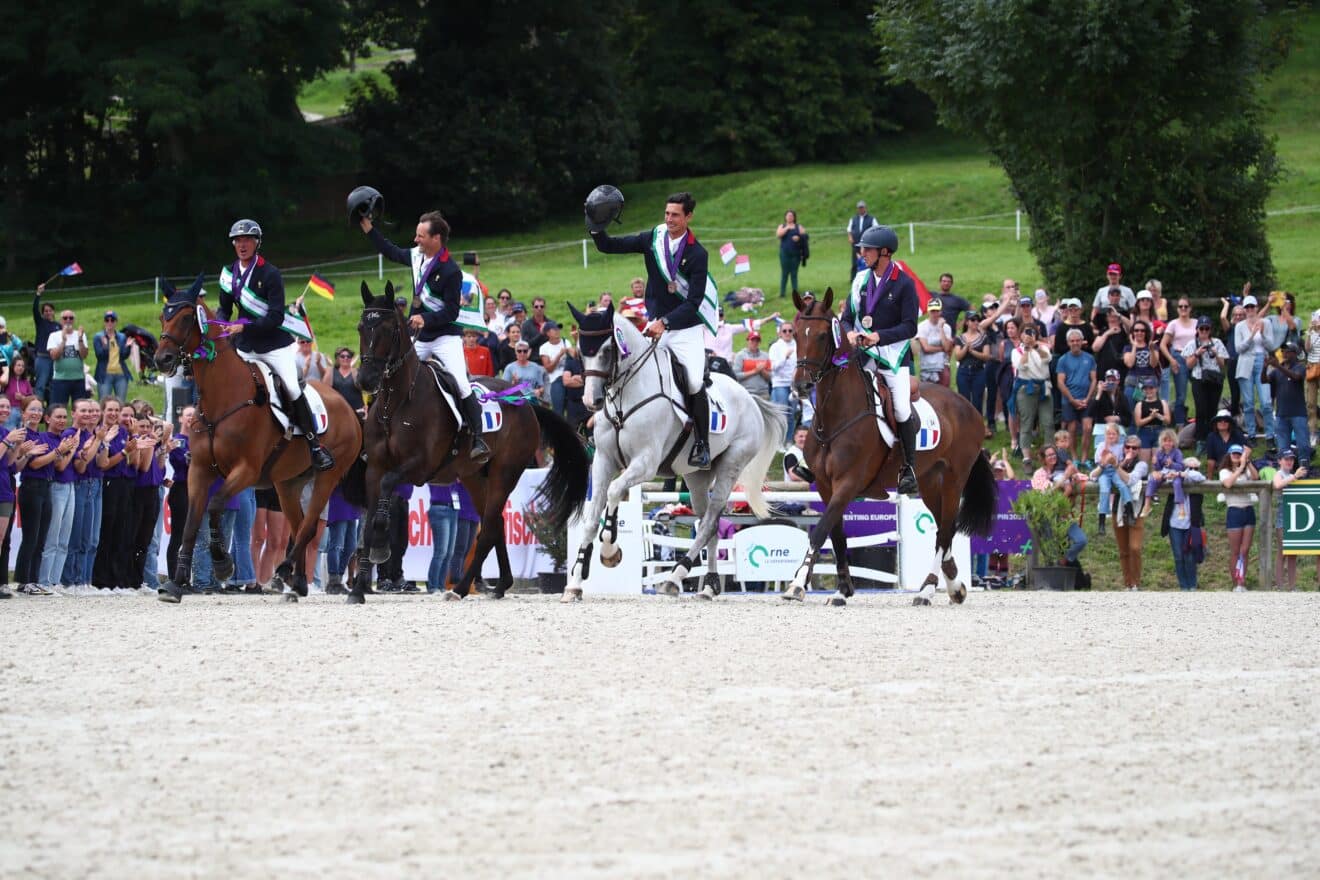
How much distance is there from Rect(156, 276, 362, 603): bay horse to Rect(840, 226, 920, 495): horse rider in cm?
524

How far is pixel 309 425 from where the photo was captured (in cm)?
1600

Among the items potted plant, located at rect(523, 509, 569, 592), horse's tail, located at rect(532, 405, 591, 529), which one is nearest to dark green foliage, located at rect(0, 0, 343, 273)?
potted plant, located at rect(523, 509, 569, 592)

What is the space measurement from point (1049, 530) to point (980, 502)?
187 inches

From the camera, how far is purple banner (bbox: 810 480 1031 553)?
21031 millimetres

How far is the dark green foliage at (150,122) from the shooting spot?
49.0 meters

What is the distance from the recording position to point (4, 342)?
25.6 m

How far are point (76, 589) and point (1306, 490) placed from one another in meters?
14.3

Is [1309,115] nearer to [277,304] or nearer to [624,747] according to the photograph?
[277,304]

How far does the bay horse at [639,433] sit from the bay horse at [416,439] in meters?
1.21

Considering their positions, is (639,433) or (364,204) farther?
(364,204)

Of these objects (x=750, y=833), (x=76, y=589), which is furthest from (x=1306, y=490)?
(x=750, y=833)

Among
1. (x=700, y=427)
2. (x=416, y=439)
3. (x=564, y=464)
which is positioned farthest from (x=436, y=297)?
(x=700, y=427)

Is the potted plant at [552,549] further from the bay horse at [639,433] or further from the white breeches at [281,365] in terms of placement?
the white breeches at [281,365]

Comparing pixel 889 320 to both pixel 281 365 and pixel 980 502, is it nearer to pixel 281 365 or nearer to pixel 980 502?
pixel 980 502
